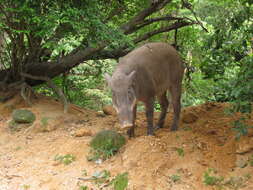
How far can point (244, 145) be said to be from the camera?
5434 millimetres

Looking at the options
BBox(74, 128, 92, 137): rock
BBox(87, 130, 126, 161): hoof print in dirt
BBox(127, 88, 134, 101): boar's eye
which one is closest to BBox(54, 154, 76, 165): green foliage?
BBox(87, 130, 126, 161): hoof print in dirt

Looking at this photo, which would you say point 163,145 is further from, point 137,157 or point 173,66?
point 173,66

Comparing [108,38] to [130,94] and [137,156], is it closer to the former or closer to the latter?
[130,94]

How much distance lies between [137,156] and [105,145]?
0.76 meters

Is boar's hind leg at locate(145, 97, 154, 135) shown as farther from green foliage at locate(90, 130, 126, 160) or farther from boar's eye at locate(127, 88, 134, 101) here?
boar's eye at locate(127, 88, 134, 101)

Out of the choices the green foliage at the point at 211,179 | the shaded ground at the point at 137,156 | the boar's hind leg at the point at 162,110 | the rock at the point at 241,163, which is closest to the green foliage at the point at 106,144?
the shaded ground at the point at 137,156

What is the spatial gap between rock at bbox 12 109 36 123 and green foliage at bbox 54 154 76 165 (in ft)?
6.19

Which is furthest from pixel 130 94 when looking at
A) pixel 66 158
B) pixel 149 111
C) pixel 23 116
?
pixel 23 116

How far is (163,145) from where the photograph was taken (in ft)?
19.0

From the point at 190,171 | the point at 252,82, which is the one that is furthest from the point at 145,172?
the point at 252,82

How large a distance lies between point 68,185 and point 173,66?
3548mm

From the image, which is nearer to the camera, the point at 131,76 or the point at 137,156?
the point at 137,156

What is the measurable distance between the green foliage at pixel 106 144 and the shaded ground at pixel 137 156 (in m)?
0.13

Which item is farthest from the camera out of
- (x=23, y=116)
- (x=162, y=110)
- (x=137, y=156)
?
(x=23, y=116)
